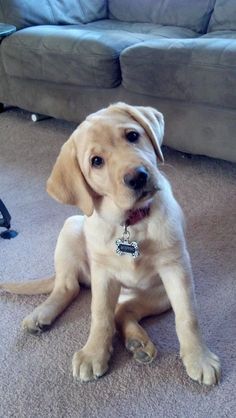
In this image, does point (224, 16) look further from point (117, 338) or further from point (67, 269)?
point (117, 338)

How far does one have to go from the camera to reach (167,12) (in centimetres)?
296

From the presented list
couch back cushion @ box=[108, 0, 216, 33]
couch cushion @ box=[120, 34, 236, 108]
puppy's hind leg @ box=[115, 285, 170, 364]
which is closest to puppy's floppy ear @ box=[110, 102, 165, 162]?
puppy's hind leg @ box=[115, 285, 170, 364]

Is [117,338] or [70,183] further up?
[70,183]

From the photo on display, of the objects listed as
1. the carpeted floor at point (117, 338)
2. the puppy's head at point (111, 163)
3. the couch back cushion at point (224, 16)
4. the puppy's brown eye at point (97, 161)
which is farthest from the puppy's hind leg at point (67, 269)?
the couch back cushion at point (224, 16)

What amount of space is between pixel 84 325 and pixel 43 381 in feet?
0.74

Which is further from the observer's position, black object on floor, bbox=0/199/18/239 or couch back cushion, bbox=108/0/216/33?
couch back cushion, bbox=108/0/216/33

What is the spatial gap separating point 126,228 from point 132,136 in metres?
0.23

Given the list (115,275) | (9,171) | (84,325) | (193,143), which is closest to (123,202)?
(115,275)

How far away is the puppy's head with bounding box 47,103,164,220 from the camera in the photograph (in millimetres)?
1103

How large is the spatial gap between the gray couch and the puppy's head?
31.4 inches

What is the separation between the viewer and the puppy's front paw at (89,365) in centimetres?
123

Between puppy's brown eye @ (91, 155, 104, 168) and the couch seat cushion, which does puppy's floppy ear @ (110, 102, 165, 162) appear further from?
the couch seat cushion

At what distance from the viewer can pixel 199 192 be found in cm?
206

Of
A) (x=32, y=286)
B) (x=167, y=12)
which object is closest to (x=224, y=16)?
(x=167, y=12)
